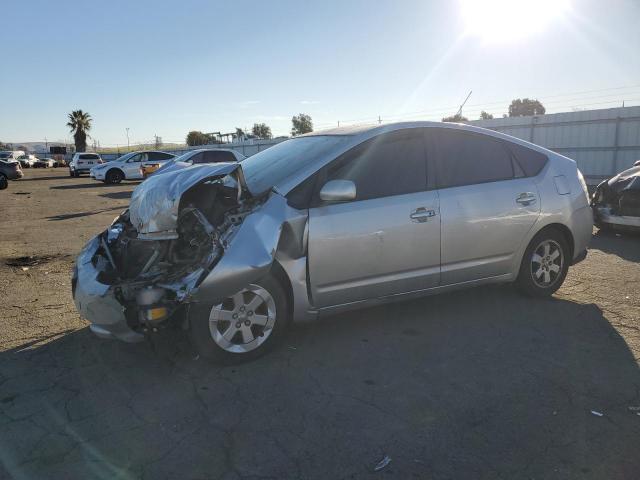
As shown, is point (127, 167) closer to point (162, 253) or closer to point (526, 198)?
point (162, 253)

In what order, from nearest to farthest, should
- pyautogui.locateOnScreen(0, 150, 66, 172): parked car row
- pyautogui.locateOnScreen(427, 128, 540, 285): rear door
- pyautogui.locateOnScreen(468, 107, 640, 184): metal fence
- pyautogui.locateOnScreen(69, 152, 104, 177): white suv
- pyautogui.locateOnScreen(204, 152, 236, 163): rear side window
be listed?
pyautogui.locateOnScreen(427, 128, 540, 285): rear door, pyautogui.locateOnScreen(468, 107, 640, 184): metal fence, pyautogui.locateOnScreen(204, 152, 236, 163): rear side window, pyautogui.locateOnScreen(69, 152, 104, 177): white suv, pyautogui.locateOnScreen(0, 150, 66, 172): parked car row

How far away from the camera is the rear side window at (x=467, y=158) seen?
445cm

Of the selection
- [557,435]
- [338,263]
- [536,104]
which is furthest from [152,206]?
[536,104]

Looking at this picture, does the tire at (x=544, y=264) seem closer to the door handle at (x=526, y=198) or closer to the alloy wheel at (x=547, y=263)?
the alloy wheel at (x=547, y=263)

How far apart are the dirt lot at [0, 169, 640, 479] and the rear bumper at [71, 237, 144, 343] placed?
1.11 ft

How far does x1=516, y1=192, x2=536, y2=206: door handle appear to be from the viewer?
470cm

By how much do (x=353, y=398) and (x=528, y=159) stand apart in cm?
308

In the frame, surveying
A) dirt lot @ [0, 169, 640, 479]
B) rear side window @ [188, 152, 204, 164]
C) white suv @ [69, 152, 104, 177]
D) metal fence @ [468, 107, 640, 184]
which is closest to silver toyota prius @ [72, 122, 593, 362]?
dirt lot @ [0, 169, 640, 479]

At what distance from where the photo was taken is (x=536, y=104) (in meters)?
59.3

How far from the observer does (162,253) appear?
12.1 feet

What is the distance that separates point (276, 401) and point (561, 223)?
11.1 feet

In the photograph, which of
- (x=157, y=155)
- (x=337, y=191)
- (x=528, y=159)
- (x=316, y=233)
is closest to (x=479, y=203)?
(x=528, y=159)

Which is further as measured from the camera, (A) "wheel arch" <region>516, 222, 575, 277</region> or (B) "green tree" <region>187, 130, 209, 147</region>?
(B) "green tree" <region>187, 130, 209, 147</region>

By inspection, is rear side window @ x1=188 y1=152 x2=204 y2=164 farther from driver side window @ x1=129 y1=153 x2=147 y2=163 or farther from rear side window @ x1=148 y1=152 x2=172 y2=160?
driver side window @ x1=129 y1=153 x2=147 y2=163
